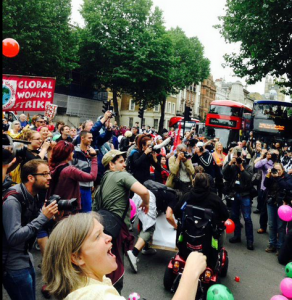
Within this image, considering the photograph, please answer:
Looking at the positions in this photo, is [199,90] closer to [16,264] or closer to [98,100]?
[98,100]

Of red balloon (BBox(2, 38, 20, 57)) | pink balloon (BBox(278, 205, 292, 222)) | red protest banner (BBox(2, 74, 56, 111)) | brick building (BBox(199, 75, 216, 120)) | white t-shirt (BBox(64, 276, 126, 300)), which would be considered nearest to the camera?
white t-shirt (BBox(64, 276, 126, 300))

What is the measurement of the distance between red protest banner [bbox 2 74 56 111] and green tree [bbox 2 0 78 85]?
13592mm

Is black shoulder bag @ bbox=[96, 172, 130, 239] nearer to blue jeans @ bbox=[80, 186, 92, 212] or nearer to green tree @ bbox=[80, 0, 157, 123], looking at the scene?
blue jeans @ bbox=[80, 186, 92, 212]

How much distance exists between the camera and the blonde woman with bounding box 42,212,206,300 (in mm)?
1368

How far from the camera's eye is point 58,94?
3203 cm

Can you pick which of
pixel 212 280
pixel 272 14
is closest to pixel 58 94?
pixel 272 14

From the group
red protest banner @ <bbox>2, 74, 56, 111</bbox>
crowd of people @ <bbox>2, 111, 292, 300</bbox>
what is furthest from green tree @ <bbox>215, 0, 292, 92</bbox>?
red protest banner @ <bbox>2, 74, 56, 111</bbox>

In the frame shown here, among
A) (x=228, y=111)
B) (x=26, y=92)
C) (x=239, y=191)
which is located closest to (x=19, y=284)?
(x=239, y=191)

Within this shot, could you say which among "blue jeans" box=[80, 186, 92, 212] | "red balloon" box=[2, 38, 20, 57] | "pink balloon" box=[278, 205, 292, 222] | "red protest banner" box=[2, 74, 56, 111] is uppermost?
"red balloon" box=[2, 38, 20, 57]

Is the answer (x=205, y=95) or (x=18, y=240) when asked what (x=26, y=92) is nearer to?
(x=18, y=240)

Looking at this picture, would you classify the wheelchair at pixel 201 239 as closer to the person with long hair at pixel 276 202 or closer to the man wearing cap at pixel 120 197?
the man wearing cap at pixel 120 197

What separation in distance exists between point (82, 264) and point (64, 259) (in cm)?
9

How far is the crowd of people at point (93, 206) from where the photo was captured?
1473mm

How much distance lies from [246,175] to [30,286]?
4561 mm
